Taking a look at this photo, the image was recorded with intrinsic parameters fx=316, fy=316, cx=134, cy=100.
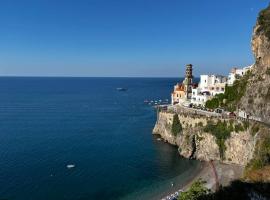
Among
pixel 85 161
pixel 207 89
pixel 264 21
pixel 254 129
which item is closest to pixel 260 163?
pixel 254 129

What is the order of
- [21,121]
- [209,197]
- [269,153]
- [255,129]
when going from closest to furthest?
[209,197] → [269,153] → [255,129] → [21,121]

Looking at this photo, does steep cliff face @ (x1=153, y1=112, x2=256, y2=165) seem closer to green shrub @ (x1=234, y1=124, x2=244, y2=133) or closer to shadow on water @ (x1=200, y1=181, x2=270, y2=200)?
green shrub @ (x1=234, y1=124, x2=244, y2=133)

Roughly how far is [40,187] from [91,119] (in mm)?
67070

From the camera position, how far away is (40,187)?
5494 centimetres

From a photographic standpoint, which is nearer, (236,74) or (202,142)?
(202,142)

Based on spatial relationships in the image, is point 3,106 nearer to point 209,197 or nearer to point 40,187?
point 40,187

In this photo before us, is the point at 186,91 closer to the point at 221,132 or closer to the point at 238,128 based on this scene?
the point at 221,132

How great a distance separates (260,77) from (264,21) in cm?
1685

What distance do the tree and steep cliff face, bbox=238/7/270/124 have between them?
50.2ft

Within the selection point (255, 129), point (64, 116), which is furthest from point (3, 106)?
point (255, 129)

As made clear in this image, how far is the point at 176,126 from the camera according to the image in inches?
3159

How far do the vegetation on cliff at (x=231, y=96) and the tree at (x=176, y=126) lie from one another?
37.2 feet

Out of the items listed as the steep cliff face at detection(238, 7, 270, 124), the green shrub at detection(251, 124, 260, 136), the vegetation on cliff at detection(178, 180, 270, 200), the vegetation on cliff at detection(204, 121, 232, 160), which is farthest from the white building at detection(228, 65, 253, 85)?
the vegetation on cliff at detection(178, 180, 270, 200)

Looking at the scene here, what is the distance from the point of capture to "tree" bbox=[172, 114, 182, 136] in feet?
261
